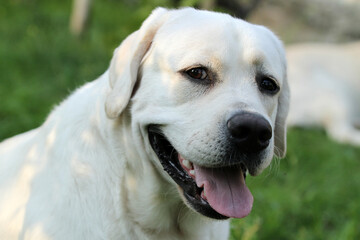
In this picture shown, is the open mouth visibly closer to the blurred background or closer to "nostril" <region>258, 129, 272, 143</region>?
"nostril" <region>258, 129, 272, 143</region>

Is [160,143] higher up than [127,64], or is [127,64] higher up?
[127,64]

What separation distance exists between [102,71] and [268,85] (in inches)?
170

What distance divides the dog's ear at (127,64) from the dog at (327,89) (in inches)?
197

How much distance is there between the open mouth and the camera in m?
2.94

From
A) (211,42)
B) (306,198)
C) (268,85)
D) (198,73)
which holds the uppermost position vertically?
(211,42)

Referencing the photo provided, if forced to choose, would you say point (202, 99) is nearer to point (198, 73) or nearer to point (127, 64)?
point (198, 73)

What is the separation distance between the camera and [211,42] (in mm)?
3029

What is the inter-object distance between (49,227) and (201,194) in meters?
0.88

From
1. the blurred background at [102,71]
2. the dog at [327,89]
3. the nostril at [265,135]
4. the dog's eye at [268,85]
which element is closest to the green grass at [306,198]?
the blurred background at [102,71]

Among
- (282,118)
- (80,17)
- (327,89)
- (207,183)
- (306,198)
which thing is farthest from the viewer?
Result: (327,89)

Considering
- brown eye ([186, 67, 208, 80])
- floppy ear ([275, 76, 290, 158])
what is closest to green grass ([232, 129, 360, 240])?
floppy ear ([275, 76, 290, 158])

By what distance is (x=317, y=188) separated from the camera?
5.58 meters

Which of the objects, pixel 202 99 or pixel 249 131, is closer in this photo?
pixel 249 131

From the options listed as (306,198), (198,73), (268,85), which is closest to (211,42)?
(198,73)
